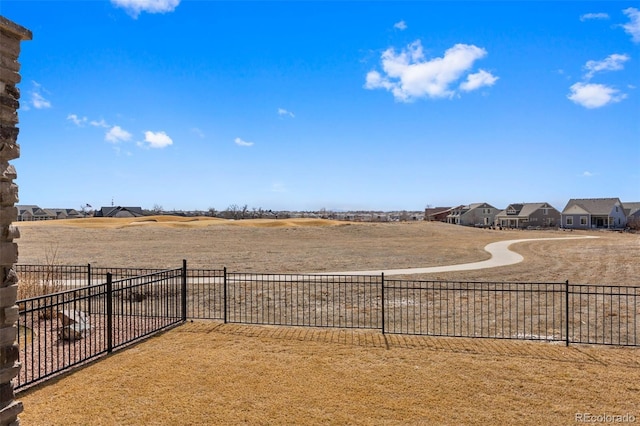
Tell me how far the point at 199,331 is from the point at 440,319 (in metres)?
6.75

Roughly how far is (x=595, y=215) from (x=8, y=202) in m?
86.0

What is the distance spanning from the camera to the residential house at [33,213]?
101 m

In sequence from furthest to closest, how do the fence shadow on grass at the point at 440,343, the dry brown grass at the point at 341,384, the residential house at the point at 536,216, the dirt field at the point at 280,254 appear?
the residential house at the point at 536,216 < the dirt field at the point at 280,254 < the fence shadow on grass at the point at 440,343 < the dry brown grass at the point at 341,384

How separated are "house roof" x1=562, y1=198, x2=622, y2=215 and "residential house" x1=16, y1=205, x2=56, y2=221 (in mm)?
124089

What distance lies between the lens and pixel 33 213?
10419cm

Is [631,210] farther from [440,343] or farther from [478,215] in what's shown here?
[440,343]

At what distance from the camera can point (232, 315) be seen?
491 inches

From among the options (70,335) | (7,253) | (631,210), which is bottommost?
(70,335)

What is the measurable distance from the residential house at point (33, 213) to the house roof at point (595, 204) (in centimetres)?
12409

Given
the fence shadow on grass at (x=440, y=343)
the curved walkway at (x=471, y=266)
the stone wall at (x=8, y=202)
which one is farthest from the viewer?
the curved walkway at (x=471, y=266)

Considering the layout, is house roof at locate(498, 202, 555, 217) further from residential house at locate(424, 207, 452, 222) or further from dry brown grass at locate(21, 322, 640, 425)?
dry brown grass at locate(21, 322, 640, 425)

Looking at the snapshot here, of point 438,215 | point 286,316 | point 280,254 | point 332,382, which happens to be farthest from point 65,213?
point 332,382

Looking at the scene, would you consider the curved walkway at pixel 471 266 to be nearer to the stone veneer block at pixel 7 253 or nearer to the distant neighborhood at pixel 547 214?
the stone veneer block at pixel 7 253

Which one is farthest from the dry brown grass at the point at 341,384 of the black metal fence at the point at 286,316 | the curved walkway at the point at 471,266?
the curved walkway at the point at 471,266
